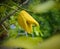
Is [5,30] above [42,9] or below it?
below

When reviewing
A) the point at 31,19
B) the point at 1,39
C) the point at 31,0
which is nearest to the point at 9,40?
the point at 1,39

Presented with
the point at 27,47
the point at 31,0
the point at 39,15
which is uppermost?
the point at 31,0

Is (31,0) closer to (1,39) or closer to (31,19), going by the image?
(31,19)

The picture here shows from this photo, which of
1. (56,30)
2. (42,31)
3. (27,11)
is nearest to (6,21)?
(27,11)

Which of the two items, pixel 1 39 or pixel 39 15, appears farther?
pixel 1 39

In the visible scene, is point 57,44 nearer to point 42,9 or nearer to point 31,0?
point 42,9

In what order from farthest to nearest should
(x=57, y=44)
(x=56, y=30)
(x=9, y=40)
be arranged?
(x=9, y=40), (x=56, y=30), (x=57, y=44)

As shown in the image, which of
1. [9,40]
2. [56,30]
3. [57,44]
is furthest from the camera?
[9,40]
